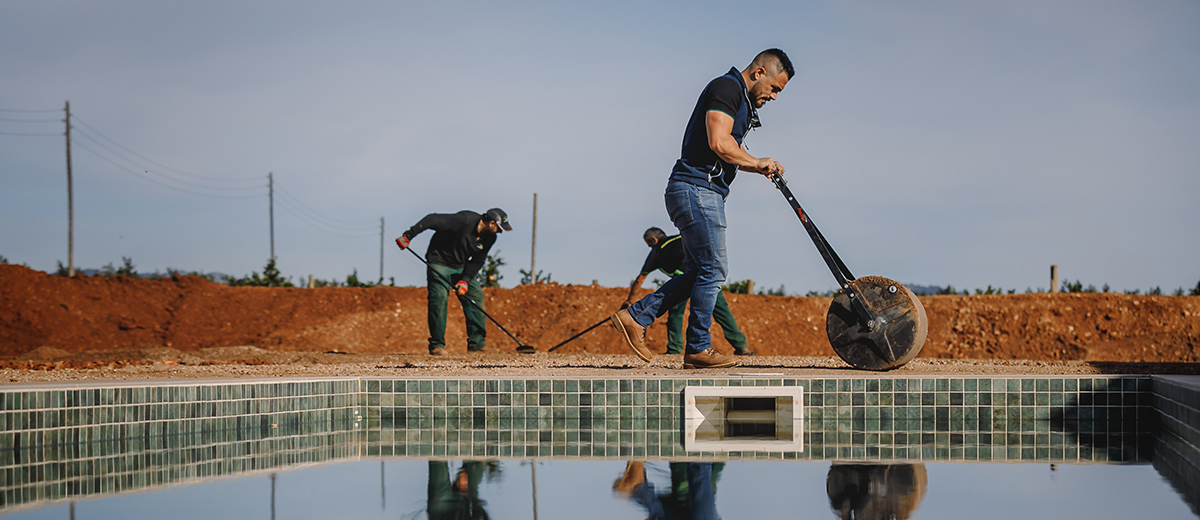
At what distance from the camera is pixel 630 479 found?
3.54 metres

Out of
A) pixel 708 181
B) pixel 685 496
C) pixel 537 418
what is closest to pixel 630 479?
pixel 685 496

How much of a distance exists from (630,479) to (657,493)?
0.32m

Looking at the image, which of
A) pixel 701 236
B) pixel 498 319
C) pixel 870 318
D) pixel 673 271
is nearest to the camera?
pixel 701 236

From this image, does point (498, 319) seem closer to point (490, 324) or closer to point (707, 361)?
point (490, 324)

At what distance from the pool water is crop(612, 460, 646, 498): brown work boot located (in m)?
0.03

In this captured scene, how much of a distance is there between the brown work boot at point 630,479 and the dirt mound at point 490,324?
13595mm

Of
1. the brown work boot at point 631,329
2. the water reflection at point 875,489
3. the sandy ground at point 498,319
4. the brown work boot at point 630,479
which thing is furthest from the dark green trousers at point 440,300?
the water reflection at point 875,489

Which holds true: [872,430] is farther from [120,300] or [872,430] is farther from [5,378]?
[120,300]

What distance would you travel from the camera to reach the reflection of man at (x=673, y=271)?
916cm

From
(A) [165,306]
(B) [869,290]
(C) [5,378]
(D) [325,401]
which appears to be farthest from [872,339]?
(A) [165,306]

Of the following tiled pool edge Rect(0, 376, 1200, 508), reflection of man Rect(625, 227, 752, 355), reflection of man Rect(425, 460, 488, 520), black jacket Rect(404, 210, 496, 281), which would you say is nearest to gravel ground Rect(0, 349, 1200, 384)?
tiled pool edge Rect(0, 376, 1200, 508)

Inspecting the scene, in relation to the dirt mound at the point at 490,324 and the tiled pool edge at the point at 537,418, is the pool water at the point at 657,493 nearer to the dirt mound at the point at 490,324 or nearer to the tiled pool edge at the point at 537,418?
the tiled pool edge at the point at 537,418

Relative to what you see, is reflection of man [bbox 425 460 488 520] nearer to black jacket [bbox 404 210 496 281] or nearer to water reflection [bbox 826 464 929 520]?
water reflection [bbox 826 464 929 520]

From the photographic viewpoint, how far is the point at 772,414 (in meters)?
5.32
